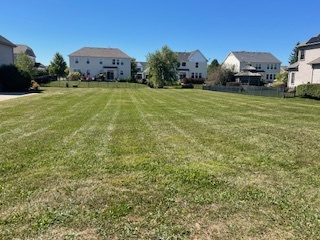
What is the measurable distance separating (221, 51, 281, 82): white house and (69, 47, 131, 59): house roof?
2662cm

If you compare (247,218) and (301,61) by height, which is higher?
(301,61)

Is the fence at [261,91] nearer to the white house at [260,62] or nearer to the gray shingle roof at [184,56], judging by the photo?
the gray shingle roof at [184,56]

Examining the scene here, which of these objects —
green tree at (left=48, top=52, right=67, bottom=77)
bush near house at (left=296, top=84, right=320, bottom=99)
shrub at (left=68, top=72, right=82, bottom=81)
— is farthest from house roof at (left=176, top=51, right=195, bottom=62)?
bush near house at (left=296, top=84, right=320, bottom=99)

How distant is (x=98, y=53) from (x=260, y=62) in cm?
3960

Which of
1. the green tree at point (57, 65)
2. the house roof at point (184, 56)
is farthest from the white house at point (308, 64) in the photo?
the green tree at point (57, 65)

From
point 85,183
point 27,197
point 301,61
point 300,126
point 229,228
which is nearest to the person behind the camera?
point 229,228

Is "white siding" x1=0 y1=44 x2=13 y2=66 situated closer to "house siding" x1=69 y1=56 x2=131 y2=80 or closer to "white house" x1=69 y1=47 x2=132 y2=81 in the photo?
"white house" x1=69 y1=47 x2=132 y2=81

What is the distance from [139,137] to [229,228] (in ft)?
15.4

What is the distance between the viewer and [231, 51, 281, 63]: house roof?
213ft

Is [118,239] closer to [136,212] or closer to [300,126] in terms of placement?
[136,212]

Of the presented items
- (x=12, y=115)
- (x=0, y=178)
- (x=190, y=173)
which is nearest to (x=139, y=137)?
(x=190, y=173)

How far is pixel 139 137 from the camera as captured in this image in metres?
7.44

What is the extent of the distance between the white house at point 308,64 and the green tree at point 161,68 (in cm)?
2164

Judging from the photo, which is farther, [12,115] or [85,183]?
[12,115]
